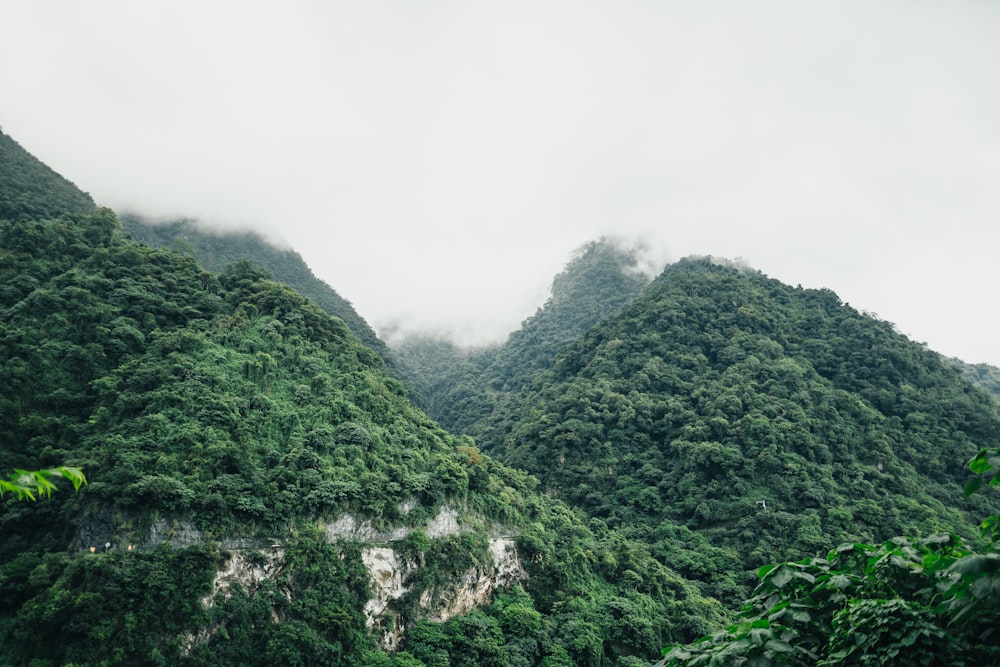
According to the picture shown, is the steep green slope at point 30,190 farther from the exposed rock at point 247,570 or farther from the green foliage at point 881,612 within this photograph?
the green foliage at point 881,612

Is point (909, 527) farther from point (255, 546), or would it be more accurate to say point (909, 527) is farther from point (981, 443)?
point (255, 546)

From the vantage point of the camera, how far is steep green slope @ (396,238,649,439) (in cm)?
7100

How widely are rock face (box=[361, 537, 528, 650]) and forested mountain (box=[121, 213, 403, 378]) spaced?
4376 centimetres

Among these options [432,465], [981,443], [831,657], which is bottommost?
[432,465]

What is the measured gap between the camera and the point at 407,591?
86.1 feet

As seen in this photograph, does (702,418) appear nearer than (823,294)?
Yes

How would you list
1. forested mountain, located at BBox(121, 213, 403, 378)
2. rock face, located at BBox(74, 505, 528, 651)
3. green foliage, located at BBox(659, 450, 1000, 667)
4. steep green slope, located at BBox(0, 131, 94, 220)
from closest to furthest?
green foliage, located at BBox(659, 450, 1000, 667)
rock face, located at BBox(74, 505, 528, 651)
steep green slope, located at BBox(0, 131, 94, 220)
forested mountain, located at BBox(121, 213, 403, 378)

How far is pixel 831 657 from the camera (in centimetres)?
306

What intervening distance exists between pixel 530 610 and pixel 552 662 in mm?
3349

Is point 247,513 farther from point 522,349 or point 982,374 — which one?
point 982,374

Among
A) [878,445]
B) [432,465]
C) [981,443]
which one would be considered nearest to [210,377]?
[432,465]

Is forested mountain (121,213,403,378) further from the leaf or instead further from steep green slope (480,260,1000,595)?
the leaf

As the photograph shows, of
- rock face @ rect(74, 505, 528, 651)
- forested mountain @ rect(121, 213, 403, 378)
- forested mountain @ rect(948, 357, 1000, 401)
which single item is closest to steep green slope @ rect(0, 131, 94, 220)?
forested mountain @ rect(121, 213, 403, 378)

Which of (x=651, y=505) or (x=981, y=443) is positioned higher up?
(x=981, y=443)
